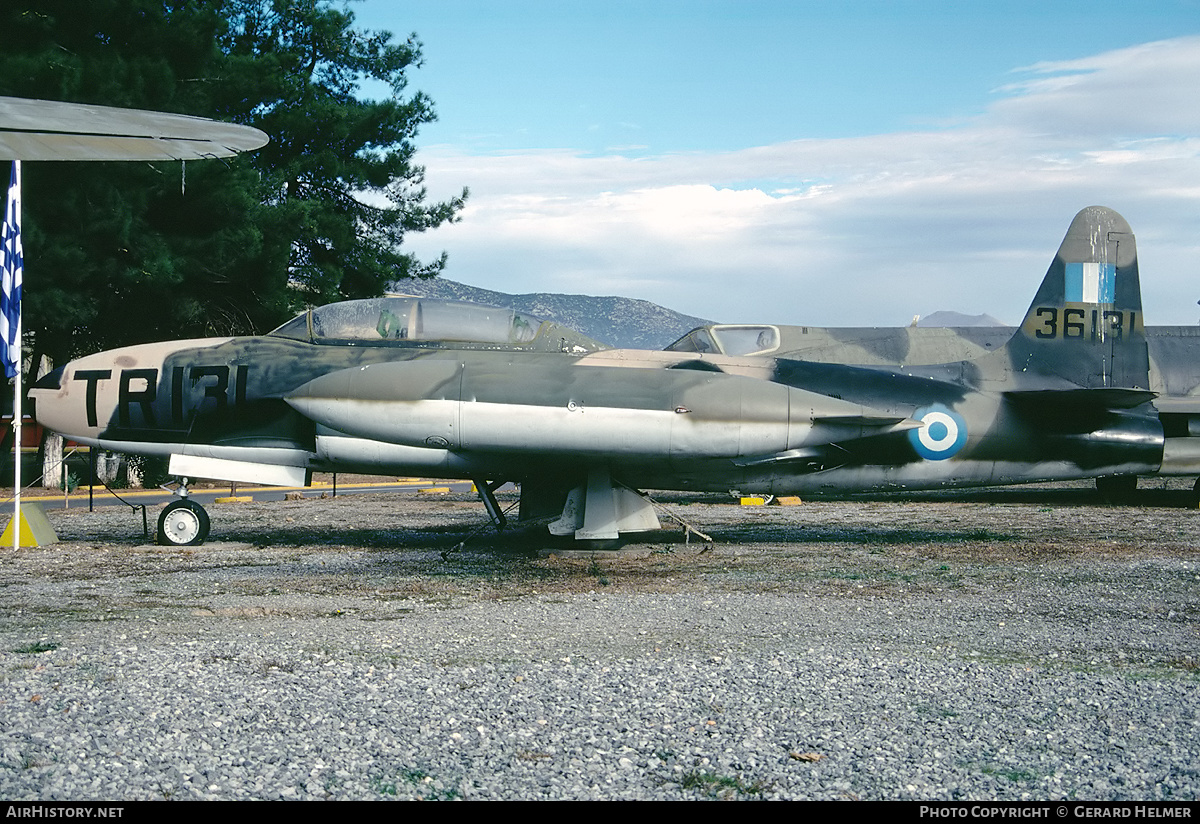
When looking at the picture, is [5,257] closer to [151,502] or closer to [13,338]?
[13,338]

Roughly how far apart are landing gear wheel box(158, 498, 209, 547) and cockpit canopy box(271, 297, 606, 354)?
6.67 feet

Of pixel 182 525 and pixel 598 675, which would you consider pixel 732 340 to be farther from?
pixel 598 675

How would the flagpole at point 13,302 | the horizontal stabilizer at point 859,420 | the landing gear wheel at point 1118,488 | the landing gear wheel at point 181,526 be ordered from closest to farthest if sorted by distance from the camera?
the horizontal stabilizer at point 859,420 < the flagpole at point 13,302 < the landing gear wheel at point 181,526 < the landing gear wheel at point 1118,488

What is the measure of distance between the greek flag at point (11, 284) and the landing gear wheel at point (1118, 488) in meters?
16.0

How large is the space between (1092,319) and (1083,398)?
156 cm

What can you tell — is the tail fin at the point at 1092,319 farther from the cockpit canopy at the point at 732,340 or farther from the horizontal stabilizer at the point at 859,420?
the cockpit canopy at the point at 732,340

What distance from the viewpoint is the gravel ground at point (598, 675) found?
3.37 m

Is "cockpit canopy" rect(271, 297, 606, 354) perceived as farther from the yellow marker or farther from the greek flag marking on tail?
the greek flag marking on tail

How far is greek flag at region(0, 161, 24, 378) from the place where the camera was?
378 inches

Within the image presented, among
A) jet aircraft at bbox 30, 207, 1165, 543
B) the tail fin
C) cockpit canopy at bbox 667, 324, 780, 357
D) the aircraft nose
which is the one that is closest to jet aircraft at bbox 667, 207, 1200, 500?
cockpit canopy at bbox 667, 324, 780, 357

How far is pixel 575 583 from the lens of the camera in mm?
7902

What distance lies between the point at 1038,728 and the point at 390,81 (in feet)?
77.4

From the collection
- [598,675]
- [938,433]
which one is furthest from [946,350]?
[598,675]

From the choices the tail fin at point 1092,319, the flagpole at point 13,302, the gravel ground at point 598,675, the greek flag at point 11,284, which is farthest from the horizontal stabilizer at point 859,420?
the greek flag at point 11,284
